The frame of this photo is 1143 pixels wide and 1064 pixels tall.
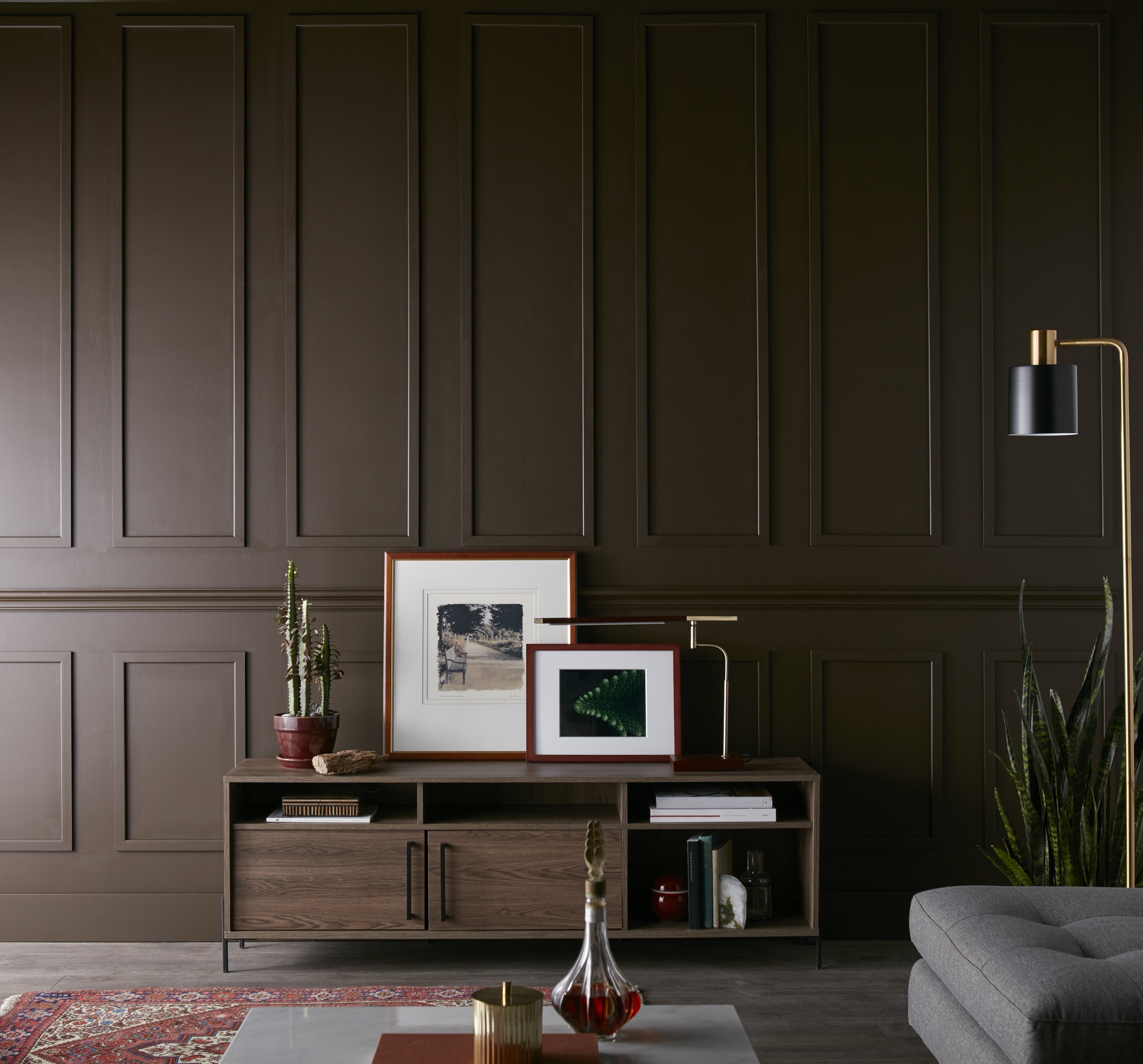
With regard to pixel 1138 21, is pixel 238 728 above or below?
below

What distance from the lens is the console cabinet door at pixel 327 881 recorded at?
2977mm

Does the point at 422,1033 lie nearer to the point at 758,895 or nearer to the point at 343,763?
the point at 343,763

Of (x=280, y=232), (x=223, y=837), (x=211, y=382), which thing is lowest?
(x=223, y=837)

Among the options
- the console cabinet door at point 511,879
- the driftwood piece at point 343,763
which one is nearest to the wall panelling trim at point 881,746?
the console cabinet door at point 511,879

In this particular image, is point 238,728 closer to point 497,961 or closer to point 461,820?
point 461,820

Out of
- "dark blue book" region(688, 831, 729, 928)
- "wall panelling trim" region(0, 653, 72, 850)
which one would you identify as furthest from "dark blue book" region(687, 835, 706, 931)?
"wall panelling trim" region(0, 653, 72, 850)

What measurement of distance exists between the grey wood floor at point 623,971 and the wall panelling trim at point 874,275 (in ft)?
4.39

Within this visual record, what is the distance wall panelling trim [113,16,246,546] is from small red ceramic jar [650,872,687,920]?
1719 mm

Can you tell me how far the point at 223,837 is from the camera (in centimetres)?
323

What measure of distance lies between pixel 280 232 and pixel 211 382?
0.54m

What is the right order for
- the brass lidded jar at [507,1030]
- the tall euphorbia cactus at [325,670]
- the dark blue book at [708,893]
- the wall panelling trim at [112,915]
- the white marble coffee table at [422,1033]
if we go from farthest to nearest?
the wall panelling trim at [112,915]
the tall euphorbia cactus at [325,670]
the dark blue book at [708,893]
the white marble coffee table at [422,1033]
the brass lidded jar at [507,1030]

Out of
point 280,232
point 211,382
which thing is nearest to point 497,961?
point 211,382

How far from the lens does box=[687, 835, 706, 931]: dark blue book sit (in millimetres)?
2986

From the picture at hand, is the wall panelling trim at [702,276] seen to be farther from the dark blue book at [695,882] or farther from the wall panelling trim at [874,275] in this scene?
the dark blue book at [695,882]
